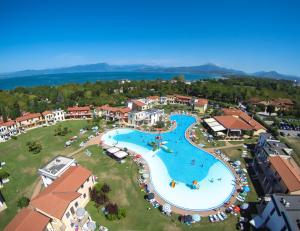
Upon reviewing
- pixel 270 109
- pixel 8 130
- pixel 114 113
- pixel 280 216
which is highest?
pixel 280 216

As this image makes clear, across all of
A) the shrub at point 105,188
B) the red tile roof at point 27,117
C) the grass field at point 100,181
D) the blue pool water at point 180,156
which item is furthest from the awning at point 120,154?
the red tile roof at point 27,117

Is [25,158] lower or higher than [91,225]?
lower

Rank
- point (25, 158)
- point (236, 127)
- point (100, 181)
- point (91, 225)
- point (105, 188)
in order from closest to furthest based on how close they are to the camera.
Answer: point (91, 225), point (105, 188), point (100, 181), point (25, 158), point (236, 127)

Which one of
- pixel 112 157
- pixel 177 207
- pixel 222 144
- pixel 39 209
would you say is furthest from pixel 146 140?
pixel 39 209

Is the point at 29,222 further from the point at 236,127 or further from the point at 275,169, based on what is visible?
the point at 236,127

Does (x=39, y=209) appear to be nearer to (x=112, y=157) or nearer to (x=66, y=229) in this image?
(x=66, y=229)

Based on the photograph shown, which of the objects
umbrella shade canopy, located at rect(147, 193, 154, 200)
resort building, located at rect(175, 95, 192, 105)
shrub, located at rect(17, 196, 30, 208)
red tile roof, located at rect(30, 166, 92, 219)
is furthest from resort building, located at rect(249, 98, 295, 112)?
shrub, located at rect(17, 196, 30, 208)

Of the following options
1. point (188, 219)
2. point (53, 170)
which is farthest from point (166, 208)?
point (53, 170)

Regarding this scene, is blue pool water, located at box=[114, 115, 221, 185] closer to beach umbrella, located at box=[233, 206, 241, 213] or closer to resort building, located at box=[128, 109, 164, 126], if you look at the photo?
resort building, located at box=[128, 109, 164, 126]
